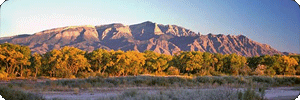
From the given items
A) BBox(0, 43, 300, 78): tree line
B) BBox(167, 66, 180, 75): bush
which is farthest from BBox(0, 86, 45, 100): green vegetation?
A: BBox(167, 66, 180, 75): bush

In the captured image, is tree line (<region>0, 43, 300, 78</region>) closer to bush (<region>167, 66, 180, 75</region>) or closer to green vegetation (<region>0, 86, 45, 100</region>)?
bush (<region>167, 66, 180, 75</region>)

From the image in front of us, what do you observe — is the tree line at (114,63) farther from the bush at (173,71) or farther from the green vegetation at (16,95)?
the green vegetation at (16,95)

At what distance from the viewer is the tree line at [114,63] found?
156ft

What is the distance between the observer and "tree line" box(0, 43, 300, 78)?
47406mm

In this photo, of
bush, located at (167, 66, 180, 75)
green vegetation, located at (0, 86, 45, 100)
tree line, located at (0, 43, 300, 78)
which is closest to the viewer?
green vegetation, located at (0, 86, 45, 100)

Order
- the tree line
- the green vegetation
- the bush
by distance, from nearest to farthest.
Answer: the green vegetation, the tree line, the bush

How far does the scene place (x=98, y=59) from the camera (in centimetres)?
5500

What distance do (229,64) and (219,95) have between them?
5686cm

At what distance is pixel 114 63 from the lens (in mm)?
54312

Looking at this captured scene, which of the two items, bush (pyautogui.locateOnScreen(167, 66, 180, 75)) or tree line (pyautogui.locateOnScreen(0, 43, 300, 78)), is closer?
tree line (pyautogui.locateOnScreen(0, 43, 300, 78))

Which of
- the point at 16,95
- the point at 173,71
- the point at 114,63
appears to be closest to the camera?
the point at 16,95

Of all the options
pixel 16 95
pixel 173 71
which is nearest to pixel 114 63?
pixel 173 71

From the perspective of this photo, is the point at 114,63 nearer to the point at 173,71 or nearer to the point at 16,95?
the point at 173,71

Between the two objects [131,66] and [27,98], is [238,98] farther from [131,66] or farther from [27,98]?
[131,66]
